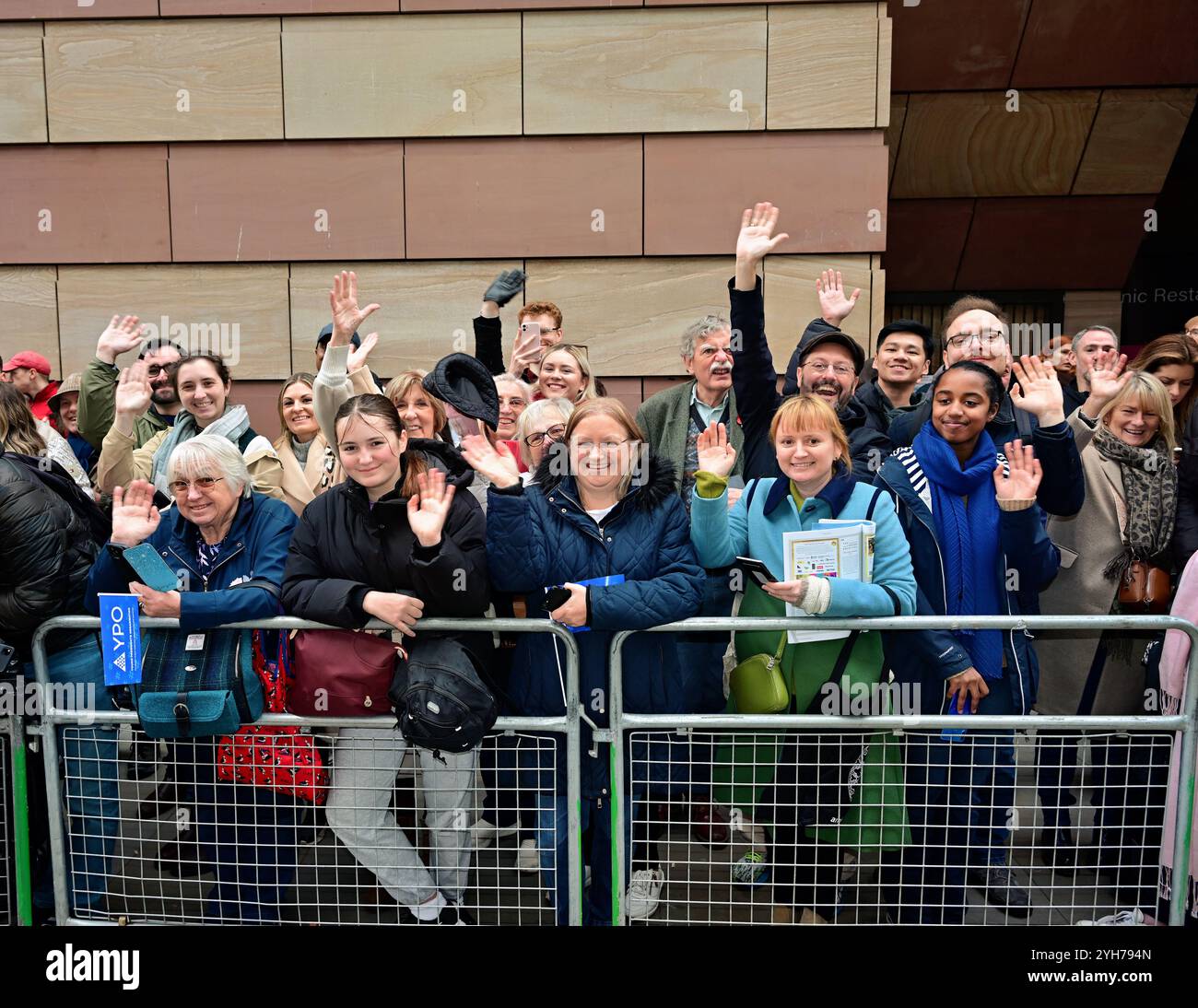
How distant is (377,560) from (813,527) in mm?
1783

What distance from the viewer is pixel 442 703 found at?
3832mm

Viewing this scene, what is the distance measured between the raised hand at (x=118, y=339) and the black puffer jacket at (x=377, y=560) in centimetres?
234

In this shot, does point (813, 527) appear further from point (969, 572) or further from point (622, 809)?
point (622, 809)

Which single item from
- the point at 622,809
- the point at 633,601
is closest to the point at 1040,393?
the point at 633,601

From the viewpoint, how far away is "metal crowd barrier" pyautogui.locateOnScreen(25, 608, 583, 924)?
404cm

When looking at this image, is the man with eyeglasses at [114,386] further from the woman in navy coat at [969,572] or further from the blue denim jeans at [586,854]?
the woman in navy coat at [969,572]

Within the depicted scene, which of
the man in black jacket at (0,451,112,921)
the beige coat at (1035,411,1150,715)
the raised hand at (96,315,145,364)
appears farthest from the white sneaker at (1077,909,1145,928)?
the raised hand at (96,315,145,364)

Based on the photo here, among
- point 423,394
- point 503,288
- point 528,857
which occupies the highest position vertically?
point 503,288

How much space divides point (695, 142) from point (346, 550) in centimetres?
559

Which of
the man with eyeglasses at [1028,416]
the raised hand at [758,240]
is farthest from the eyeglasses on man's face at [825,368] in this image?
the raised hand at [758,240]

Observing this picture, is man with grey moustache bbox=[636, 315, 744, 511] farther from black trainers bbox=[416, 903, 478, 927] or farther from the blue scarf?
black trainers bbox=[416, 903, 478, 927]

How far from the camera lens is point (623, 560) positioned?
4203 mm

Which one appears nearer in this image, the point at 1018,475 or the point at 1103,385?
the point at 1018,475
